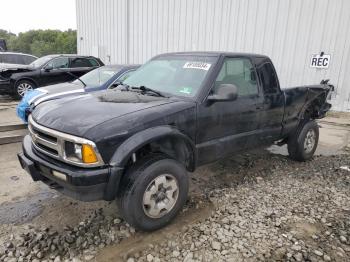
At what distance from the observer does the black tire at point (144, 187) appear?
268 centimetres

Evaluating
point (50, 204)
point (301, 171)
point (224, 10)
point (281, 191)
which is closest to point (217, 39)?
point (224, 10)

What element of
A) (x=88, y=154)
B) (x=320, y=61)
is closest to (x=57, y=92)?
(x=88, y=154)

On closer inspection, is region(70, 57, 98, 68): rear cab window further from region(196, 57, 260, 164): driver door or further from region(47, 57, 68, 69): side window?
region(196, 57, 260, 164): driver door

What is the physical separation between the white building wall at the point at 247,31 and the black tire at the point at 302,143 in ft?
17.2

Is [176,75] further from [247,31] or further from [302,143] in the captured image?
[247,31]

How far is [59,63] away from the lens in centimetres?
1040

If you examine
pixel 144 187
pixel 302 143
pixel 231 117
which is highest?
pixel 231 117

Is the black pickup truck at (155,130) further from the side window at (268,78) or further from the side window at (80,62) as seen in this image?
the side window at (80,62)

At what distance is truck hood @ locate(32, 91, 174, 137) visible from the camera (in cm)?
261

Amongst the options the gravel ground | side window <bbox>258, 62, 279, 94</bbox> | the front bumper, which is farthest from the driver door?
the front bumper

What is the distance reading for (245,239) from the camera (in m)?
2.86

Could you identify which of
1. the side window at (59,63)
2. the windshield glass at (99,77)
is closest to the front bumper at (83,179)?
the windshield glass at (99,77)

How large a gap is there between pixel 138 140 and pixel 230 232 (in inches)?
51.9

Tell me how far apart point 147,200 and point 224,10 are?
394 inches
